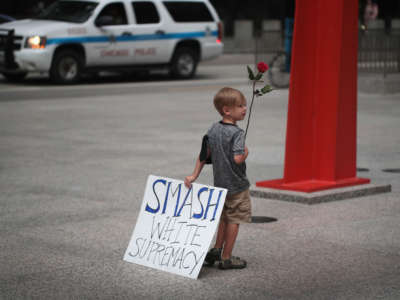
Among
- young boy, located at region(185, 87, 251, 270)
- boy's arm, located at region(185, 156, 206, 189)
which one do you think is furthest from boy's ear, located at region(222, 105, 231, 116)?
boy's arm, located at region(185, 156, 206, 189)

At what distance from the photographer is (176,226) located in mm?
5848

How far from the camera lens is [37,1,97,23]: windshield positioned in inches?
806

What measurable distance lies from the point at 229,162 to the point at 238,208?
0.31 metres

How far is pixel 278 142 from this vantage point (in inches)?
463

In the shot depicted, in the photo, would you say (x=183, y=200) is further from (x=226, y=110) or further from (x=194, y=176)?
(x=226, y=110)

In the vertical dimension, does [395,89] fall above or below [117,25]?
below

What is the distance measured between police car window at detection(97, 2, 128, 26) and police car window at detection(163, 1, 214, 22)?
138 cm

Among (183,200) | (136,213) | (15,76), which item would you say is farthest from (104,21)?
(183,200)

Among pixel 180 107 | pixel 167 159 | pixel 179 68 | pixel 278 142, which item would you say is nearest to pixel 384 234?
pixel 167 159

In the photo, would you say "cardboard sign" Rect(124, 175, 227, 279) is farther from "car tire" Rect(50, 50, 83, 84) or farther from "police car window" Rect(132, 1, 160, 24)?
"police car window" Rect(132, 1, 160, 24)

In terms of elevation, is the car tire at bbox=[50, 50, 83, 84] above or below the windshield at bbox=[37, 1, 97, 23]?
below

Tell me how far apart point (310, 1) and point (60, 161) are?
366 centimetres

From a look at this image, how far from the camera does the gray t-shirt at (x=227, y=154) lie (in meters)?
5.66

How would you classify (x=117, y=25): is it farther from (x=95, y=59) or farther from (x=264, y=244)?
(x=264, y=244)
